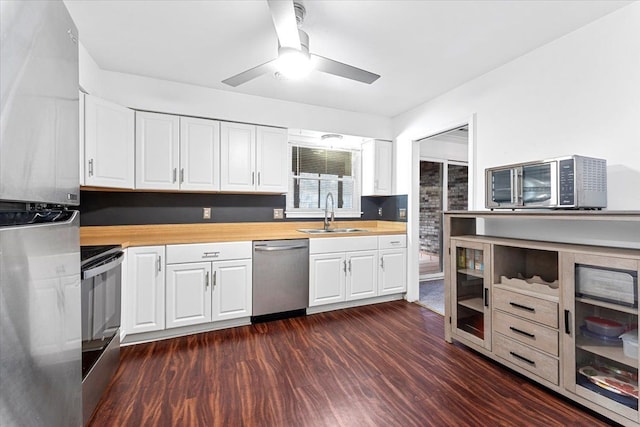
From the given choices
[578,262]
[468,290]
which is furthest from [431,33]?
[468,290]

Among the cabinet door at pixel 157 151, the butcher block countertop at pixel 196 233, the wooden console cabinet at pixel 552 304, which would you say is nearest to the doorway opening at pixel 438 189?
the butcher block countertop at pixel 196 233

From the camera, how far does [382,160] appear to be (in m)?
3.91

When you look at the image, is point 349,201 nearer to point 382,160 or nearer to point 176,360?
point 382,160

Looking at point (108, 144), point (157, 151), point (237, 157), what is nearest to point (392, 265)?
point (237, 157)

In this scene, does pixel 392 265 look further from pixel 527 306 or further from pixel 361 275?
pixel 527 306

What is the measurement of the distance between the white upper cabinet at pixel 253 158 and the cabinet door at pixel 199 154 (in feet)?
0.23

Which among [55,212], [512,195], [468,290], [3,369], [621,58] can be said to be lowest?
[468,290]

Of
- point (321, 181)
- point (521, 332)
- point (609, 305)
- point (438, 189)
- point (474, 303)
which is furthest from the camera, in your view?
point (438, 189)

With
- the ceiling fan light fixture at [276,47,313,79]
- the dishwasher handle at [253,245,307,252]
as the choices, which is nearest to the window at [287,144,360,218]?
the dishwasher handle at [253,245,307,252]

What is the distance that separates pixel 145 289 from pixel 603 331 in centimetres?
329

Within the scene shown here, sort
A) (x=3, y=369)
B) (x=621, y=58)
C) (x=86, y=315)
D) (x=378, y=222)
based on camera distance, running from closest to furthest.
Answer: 1. (x=3, y=369)
2. (x=86, y=315)
3. (x=621, y=58)
4. (x=378, y=222)

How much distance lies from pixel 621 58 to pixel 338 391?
285cm

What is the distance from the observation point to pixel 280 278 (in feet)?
9.82

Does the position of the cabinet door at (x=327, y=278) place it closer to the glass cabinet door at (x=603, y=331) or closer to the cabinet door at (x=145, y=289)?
the cabinet door at (x=145, y=289)
